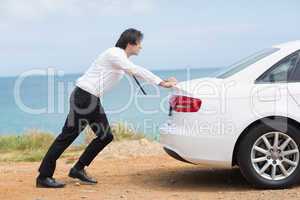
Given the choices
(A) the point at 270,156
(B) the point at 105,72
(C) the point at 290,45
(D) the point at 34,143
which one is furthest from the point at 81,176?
(D) the point at 34,143

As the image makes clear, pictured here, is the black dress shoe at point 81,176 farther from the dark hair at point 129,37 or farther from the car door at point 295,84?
the car door at point 295,84

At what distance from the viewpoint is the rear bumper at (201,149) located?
28.3 ft

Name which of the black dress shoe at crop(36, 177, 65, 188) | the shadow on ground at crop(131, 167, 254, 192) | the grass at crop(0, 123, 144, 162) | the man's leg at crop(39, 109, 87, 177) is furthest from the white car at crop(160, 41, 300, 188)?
the grass at crop(0, 123, 144, 162)

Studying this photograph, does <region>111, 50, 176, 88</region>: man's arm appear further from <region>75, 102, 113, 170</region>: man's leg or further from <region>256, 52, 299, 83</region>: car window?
<region>256, 52, 299, 83</region>: car window

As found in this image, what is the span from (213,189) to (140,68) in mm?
1752

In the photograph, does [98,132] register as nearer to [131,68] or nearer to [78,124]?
[78,124]

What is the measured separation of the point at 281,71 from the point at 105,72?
2.14 m

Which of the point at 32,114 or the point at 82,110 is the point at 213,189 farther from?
the point at 32,114

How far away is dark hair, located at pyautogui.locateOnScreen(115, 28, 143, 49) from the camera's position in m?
9.10

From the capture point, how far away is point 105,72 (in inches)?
356

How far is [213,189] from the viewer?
9109 mm

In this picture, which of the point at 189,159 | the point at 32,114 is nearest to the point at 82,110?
the point at 189,159

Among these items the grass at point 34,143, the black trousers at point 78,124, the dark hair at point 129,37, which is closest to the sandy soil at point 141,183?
the black trousers at point 78,124

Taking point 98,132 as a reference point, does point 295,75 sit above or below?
above
